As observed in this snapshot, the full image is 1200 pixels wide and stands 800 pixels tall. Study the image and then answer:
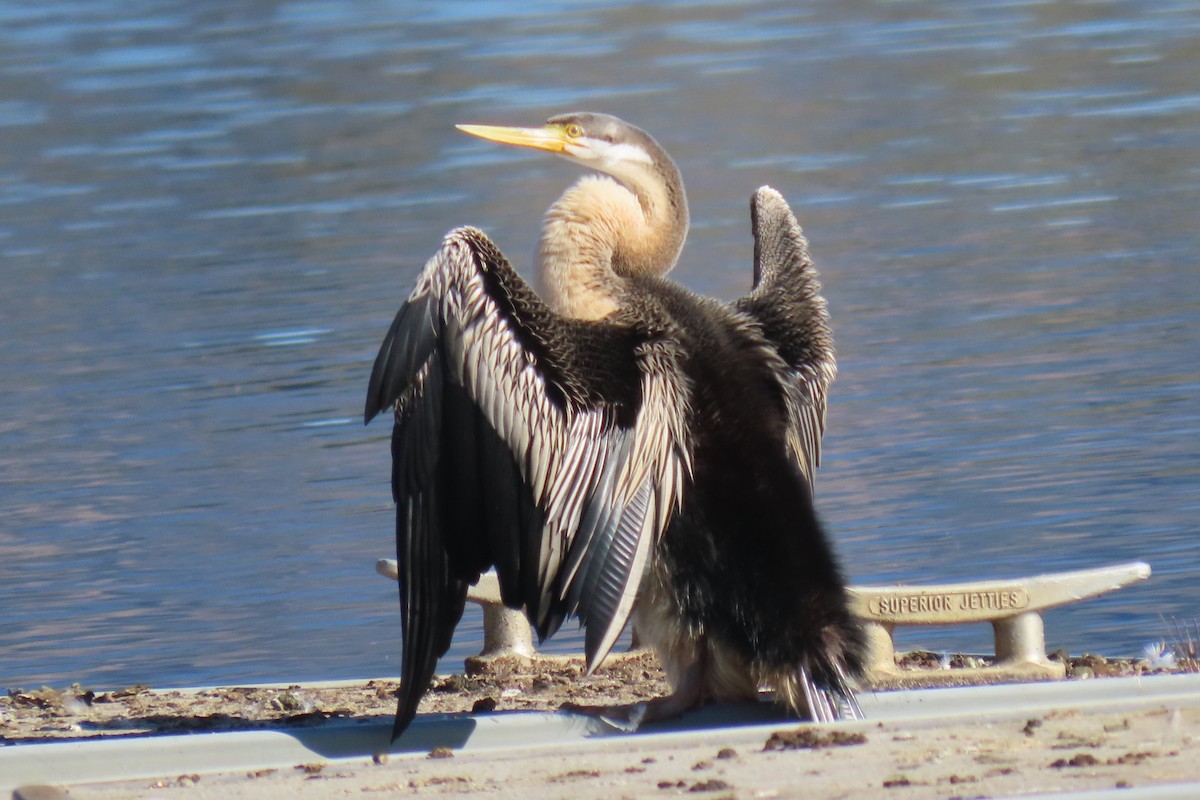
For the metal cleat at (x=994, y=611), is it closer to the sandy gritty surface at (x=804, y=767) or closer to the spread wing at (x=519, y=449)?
the spread wing at (x=519, y=449)

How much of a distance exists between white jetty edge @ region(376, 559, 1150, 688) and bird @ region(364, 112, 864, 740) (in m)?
0.66

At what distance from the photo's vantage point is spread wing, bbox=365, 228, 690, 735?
15.9ft

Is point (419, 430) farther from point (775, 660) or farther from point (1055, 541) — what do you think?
point (1055, 541)

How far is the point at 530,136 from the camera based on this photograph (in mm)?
6051

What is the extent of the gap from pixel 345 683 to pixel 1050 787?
2.68m

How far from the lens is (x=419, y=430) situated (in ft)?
16.2

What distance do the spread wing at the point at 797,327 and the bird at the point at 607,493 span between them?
0.74 feet

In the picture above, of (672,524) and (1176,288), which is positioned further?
(1176,288)

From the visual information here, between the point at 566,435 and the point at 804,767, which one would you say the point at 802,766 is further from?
the point at 566,435

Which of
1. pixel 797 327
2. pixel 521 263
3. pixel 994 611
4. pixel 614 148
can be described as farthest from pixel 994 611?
pixel 521 263

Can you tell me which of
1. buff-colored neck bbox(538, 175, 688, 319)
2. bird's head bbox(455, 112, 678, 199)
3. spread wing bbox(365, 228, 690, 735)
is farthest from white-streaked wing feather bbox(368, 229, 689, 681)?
bird's head bbox(455, 112, 678, 199)

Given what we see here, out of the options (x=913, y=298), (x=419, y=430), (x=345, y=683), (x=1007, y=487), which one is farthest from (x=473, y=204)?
(x=419, y=430)

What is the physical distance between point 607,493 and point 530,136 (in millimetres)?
1525

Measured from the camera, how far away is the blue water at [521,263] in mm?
7434
